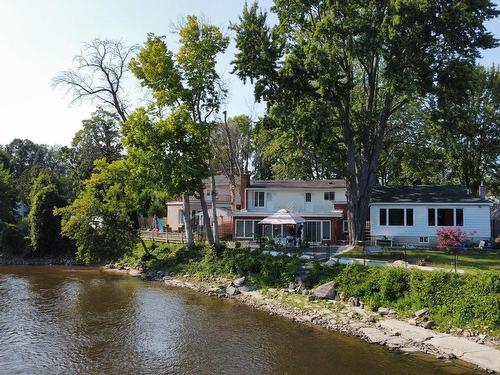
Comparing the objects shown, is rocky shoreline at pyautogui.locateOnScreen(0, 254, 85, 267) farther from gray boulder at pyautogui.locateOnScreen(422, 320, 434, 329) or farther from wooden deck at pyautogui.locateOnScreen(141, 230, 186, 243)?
gray boulder at pyautogui.locateOnScreen(422, 320, 434, 329)

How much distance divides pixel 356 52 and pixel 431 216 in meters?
14.6

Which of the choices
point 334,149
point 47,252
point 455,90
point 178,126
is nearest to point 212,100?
point 178,126

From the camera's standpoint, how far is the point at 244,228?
41625 mm

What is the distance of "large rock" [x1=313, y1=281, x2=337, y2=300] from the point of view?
24.7 meters

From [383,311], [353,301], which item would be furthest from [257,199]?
[383,311]

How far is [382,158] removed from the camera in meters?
51.6

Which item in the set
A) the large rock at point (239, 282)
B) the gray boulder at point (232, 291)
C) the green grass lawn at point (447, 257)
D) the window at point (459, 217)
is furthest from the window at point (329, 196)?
the gray boulder at point (232, 291)

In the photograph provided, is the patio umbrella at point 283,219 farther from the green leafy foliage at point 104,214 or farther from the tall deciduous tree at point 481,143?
the tall deciduous tree at point 481,143

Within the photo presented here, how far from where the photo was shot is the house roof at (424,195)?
36.5 meters

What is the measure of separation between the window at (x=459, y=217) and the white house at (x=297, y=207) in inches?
350

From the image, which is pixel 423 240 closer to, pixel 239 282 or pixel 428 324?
pixel 239 282

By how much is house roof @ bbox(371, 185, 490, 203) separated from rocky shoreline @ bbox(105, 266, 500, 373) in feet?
48.7

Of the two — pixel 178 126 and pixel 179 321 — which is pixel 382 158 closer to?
pixel 178 126

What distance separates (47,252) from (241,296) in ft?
90.4
